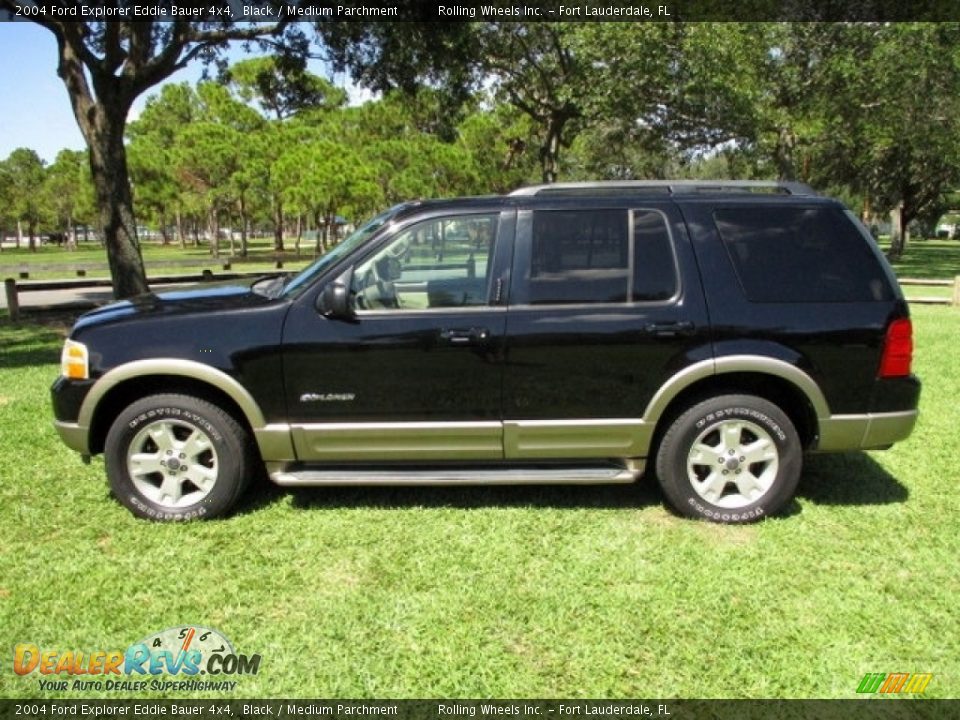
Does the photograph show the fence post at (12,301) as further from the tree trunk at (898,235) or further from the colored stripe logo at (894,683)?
the tree trunk at (898,235)

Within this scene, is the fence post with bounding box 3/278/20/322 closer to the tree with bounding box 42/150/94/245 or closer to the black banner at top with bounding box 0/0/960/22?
the black banner at top with bounding box 0/0/960/22

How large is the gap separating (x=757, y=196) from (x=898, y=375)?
128cm

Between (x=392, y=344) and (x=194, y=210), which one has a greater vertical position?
(x=194, y=210)

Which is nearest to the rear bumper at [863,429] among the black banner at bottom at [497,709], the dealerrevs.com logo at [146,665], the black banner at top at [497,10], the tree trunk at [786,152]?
the black banner at bottom at [497,709]

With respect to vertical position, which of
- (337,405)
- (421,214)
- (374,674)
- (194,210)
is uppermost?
(194,210)

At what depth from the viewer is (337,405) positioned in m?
Answer: 3.78

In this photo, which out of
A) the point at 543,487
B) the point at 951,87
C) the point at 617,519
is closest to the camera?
the point at 617,519

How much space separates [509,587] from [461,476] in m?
0.79

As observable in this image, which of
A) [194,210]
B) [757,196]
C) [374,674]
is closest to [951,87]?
[757,196]

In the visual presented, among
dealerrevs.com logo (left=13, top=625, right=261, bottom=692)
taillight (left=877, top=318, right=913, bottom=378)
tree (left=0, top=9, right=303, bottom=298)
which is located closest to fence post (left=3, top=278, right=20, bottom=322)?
tree (left=0, top=9, right=303, bottom=298)

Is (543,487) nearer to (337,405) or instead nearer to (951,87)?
(337,405)

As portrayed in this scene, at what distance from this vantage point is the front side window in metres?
3.79

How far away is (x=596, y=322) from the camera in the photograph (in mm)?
3717

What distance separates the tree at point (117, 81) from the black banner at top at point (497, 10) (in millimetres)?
219
